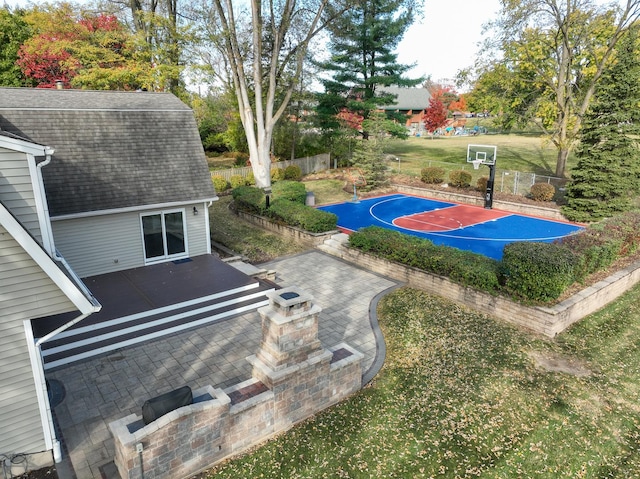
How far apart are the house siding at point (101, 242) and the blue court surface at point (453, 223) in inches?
405

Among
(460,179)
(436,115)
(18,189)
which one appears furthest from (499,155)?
(18,189)

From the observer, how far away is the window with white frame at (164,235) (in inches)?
530

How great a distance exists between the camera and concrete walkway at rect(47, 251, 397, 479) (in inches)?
269

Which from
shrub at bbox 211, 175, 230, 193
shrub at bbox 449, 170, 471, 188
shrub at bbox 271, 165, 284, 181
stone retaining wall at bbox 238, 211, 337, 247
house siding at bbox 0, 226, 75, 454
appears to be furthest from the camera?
shrub at bbox 271, 165, 284, 181

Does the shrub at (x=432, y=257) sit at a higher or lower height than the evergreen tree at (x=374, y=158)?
lower

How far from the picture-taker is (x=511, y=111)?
3250 centimetres

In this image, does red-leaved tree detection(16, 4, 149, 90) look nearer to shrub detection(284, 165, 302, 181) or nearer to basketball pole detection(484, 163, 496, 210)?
shrub detection(284, 165, 302, 181)

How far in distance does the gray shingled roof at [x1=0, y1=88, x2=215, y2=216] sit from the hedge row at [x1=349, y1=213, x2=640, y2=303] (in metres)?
6.71

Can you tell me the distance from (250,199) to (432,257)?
11176 mm

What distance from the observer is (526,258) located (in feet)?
35.5

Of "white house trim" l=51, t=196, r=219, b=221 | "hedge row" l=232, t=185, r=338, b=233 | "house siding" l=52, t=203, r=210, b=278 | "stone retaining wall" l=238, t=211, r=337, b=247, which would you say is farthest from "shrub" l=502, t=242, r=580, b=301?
"house siding" l=52, t=203, r=210, b=278

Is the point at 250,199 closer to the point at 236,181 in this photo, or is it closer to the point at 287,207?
the point at 287,207

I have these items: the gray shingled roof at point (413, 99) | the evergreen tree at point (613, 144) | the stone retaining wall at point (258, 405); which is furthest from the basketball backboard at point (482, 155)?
the gray shingled roof at point (413, 99)

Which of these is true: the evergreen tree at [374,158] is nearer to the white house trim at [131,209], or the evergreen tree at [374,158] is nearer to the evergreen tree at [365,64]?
the evergreen tree at [365,64]
